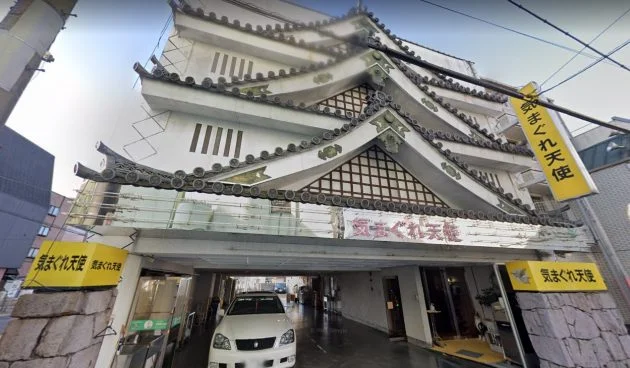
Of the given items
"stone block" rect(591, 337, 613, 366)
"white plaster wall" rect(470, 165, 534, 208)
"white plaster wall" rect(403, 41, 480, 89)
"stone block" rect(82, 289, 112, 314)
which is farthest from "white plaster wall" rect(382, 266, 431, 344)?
"white plaster wall" rect(403, 41, 480, 89)

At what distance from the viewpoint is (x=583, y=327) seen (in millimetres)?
6602

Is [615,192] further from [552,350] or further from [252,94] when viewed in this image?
[252,94]

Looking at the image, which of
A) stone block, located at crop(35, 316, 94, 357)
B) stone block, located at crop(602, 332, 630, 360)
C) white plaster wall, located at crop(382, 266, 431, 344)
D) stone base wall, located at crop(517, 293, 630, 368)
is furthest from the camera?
white plaster wall, located at crop(382, 266, 431, 344)

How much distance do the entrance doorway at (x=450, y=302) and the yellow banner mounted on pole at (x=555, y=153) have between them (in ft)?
19.1

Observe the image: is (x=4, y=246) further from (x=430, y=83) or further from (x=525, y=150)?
(x=525, y=150)

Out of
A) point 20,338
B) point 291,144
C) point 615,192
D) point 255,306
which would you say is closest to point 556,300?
point 291,144

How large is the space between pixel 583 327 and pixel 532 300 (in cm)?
144

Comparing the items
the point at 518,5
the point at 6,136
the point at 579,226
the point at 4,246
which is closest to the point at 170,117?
the point at 518,5

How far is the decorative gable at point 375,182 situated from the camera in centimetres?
802

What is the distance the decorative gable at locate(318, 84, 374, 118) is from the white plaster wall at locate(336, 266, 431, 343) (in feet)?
25.7

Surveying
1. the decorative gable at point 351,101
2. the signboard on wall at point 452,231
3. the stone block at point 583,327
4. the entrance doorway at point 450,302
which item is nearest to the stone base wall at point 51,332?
the signboard on wall at point 452,231

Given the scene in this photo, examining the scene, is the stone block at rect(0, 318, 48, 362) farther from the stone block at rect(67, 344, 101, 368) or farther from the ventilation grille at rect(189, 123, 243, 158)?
the ventilation grille at rect(189, 123, 243, 158)

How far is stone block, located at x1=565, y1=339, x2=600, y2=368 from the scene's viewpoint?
6.06m

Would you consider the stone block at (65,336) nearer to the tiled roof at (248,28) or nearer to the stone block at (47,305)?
the stone block at (47,305)
